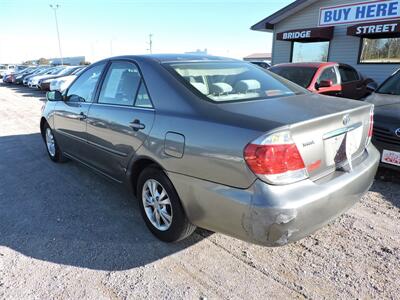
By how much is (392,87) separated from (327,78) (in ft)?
6.86

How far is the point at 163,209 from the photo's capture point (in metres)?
2.89

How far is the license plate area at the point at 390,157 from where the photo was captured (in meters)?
3.79

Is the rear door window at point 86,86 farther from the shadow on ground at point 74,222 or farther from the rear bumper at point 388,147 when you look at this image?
the rear bumper at point 388,147

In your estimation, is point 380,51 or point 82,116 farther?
point 380,51

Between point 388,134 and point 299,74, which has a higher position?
point 299,74

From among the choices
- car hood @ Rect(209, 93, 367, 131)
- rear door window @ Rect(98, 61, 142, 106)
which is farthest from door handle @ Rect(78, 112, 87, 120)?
car hood @ Rect(209, 93, 367, 131)

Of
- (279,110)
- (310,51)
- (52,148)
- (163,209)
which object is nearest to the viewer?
(279,110)

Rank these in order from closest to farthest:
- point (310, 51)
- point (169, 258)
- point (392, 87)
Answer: point (169, 258), point (392, 87), point (310, 51)

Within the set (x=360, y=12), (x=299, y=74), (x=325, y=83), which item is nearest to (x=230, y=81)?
(x=325, y=83)

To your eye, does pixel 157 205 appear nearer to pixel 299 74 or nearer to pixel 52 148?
pixel 52 148

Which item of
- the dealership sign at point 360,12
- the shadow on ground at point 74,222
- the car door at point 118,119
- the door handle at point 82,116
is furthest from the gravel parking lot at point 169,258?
the dealership sign at point 360,12

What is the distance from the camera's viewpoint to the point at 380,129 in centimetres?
395

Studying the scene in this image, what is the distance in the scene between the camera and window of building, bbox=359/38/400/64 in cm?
1193

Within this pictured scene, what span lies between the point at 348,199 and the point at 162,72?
1812 mm
